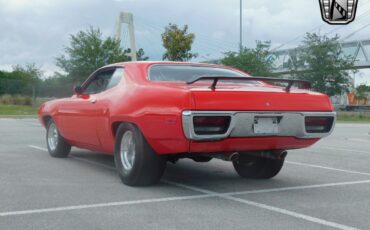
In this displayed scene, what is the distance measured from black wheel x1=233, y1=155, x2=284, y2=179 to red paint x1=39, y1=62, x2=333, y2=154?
777 mm

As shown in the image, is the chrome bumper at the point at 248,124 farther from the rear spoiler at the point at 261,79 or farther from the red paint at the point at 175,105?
the rear spoiler at the point at 261,79

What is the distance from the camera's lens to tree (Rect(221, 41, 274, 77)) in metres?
40.2

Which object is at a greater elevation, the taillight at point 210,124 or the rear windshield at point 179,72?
the rear windshield at point 179,72

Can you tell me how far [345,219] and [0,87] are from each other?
48953 mm

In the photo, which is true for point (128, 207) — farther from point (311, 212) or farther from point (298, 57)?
point (298, 57)

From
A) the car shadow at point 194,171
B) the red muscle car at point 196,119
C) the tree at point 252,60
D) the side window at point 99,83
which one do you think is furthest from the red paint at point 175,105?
the tree at point 252,60

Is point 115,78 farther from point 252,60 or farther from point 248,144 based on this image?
point 252,60

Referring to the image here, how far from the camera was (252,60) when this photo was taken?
133 ft

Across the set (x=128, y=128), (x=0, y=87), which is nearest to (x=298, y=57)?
(x=0, y=87)

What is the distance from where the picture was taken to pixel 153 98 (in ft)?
19.1

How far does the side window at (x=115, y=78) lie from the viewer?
22.6ft

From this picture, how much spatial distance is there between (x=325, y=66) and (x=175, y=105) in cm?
3971

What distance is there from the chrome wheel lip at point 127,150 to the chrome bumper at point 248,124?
1098 millimetres

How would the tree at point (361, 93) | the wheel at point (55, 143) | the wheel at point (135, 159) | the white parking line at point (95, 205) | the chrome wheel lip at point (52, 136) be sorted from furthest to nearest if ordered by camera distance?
the tree at point (361, 93)
the chrome wheel lip at point (52, 136)
the wheel at point (55, 143)
the wheel at point (135, 159)
the white parking line at point (95, 205)
